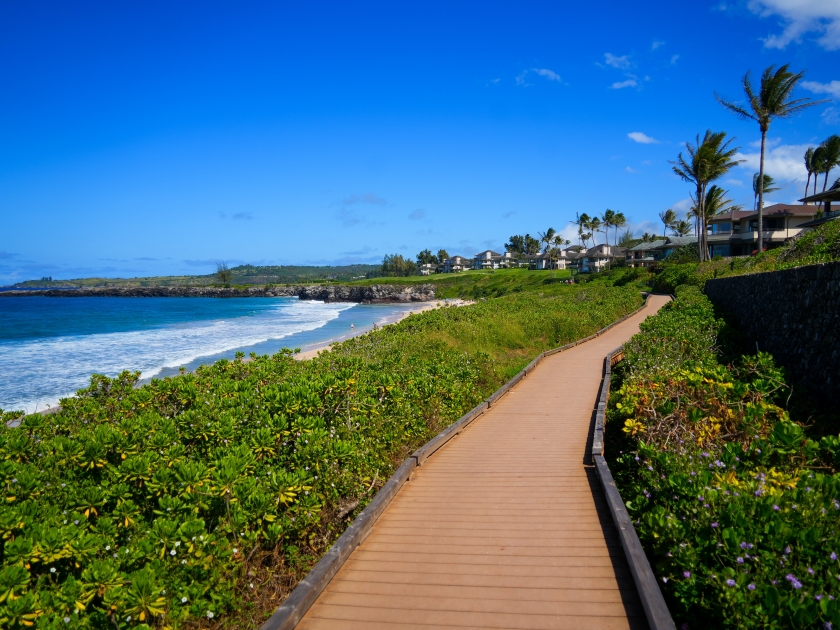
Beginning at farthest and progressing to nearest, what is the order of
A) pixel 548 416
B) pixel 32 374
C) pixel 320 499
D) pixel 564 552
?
pixel 32 374, pixel 548 416, pixel 320 499, pixel 564 552

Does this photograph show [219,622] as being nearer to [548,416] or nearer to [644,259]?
[548,416]

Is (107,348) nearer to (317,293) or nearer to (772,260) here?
(772,260)

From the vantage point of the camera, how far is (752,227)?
168 feet

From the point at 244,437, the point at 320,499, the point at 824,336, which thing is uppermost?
the point at 824,336

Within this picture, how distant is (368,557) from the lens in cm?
482

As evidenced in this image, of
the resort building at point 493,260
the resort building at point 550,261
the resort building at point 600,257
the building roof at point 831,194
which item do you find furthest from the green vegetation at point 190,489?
the resort building at point 493,260

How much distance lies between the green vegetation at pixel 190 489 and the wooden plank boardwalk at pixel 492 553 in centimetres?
64

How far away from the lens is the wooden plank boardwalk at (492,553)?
3918mm

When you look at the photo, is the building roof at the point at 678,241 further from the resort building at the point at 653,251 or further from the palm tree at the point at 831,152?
the palm tree at the point at 831,152

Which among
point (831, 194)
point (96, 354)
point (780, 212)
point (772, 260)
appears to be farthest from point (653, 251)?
point (96, 354)

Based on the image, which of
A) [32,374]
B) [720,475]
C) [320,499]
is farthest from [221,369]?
[32,374]

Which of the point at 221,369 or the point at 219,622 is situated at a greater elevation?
the point at 221,369

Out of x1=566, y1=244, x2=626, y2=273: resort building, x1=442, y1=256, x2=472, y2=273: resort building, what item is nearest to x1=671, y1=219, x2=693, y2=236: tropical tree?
x1=566, y1=244, x2=626, y2=273: resort building

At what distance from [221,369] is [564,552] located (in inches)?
290
